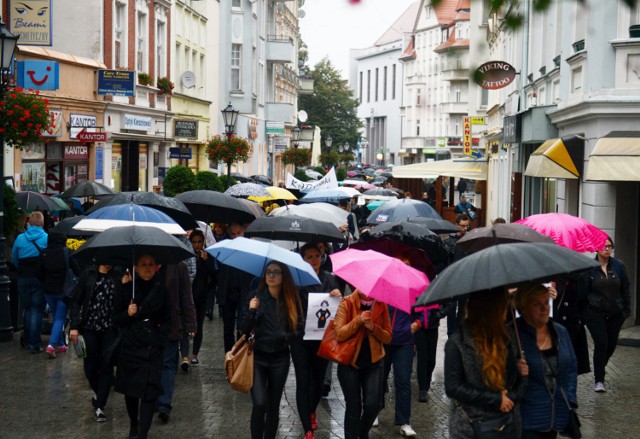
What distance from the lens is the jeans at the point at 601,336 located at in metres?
12.0

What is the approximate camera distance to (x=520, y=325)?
21.3 feet

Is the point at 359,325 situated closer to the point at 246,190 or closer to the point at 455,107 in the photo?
the point at 246,190

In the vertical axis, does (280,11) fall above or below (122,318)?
above

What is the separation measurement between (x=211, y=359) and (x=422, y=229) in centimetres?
323

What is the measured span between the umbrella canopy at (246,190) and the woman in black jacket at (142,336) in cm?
1294

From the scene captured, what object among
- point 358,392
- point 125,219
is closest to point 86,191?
point 125,219

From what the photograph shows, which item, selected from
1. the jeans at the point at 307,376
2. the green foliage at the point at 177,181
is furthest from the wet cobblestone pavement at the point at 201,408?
the green foliage at the point at 177,181

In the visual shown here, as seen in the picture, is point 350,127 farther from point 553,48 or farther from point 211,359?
point 211,359

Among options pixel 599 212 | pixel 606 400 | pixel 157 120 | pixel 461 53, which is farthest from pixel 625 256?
pixel 157 120

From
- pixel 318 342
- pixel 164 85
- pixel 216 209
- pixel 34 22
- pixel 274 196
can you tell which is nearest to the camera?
pixel 318 342

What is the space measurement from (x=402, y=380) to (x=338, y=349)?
137 cm

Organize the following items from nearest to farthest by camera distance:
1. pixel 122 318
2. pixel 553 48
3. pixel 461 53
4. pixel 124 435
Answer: pixel 461 53, pixel 122 318, pixel 124 435, pixel 553 48

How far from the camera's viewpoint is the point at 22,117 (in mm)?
16188

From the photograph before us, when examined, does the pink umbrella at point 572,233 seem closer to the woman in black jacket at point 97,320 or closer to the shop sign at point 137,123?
the woman in black jacket at point 97,320
